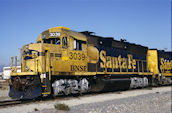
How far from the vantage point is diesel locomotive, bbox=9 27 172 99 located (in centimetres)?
1027

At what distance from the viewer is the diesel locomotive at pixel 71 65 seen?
10273 mm

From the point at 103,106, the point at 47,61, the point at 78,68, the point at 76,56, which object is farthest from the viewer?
the point at 78,68

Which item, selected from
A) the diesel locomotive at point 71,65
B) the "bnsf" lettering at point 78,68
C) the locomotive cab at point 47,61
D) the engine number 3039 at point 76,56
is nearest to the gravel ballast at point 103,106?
the locomotive cab at point 47,61

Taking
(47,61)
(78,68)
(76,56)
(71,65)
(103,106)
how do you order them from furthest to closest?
1. (78,68)
2. (76,56)
3. (71,65)
4. (47,61)
5. (103,106)

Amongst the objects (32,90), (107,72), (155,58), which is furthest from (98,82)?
(155,58)

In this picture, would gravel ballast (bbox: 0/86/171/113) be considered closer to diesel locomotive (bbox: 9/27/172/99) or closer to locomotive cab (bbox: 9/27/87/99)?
locomotive cab (bbox: 9/27/87/99)

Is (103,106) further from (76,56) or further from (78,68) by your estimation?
(76,56)

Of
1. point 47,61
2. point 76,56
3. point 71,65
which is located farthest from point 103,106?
point 76,56

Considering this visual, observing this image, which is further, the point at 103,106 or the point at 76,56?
the point at 76,56

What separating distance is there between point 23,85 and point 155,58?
14420 millimetres

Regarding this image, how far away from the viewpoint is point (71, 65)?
11.7m

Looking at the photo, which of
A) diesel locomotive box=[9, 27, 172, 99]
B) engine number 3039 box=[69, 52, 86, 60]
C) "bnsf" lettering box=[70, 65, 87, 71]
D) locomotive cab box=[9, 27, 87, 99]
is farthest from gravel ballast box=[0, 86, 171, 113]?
engine number 3039 box=[69, 52, 86, 60]

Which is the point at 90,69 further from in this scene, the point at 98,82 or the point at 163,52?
the point at 163,52

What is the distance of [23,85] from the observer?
996 centimetres
